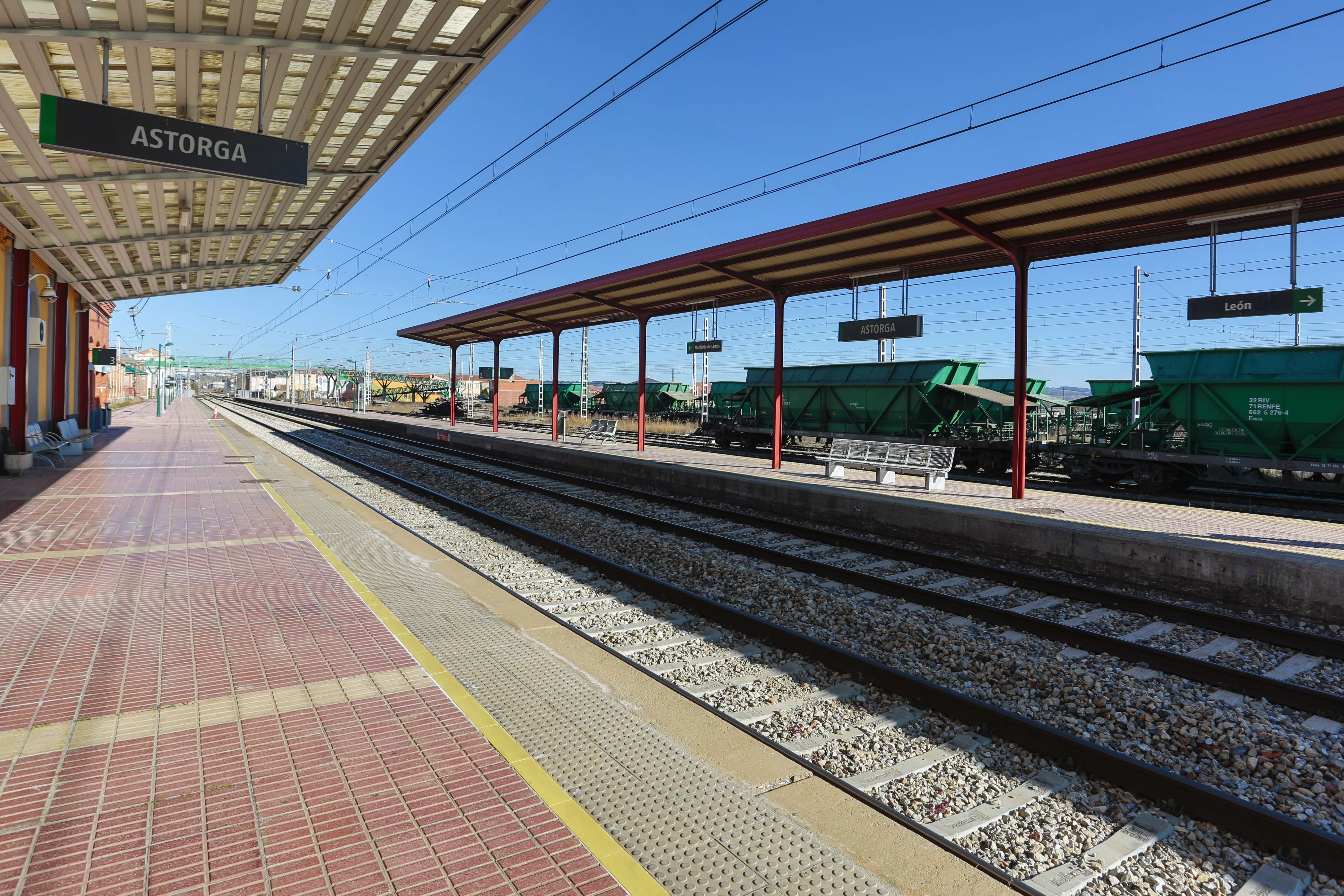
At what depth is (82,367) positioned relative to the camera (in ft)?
79.9

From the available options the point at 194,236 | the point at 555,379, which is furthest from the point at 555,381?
the point at 194,236

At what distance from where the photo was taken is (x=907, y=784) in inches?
152

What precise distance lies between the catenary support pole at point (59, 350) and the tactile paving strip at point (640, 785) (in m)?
19.5

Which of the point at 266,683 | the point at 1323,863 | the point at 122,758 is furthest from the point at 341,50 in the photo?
the point at 1323,863

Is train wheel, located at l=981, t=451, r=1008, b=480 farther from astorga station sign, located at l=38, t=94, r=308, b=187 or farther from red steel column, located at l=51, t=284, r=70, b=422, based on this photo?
red steel column, located at l=51, t=284, r=70, b=422

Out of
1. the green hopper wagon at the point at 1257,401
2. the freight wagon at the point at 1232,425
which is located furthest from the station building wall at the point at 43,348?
the green hopper wagon at the point at 1257,401

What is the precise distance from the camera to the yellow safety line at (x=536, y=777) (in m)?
2.81

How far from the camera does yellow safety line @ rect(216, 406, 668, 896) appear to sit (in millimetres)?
2809

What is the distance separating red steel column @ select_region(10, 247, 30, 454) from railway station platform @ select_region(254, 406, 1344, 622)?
12629 millimetres

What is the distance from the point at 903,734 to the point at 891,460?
11339 millimetres

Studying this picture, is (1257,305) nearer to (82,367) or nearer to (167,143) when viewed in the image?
(167,143)

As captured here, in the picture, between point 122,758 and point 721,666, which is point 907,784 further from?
point 122,758

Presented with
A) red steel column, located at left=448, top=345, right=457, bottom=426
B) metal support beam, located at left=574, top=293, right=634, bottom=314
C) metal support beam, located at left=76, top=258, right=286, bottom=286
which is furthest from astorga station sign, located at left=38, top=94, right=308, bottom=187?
red steel column, located at left=448, top=345, right=457, bottom=426

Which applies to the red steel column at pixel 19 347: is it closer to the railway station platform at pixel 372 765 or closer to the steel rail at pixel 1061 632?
the railway station platform at pixel 372 765
